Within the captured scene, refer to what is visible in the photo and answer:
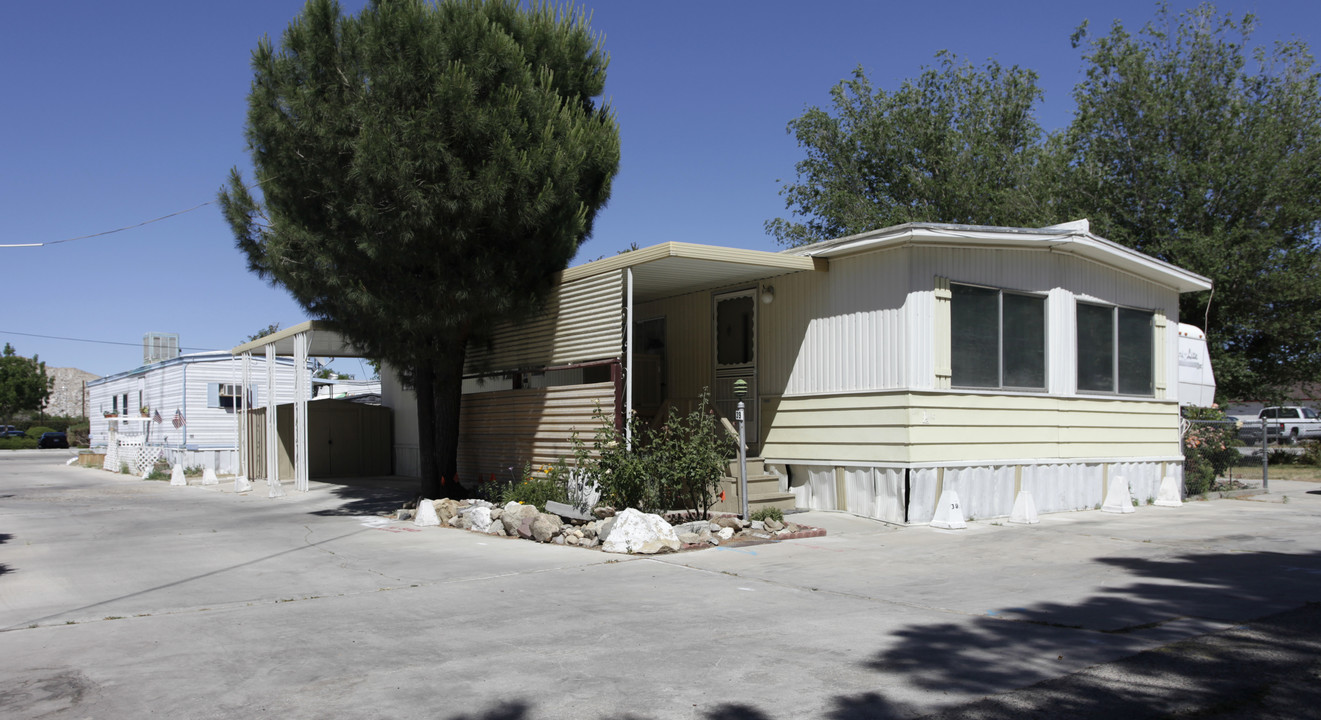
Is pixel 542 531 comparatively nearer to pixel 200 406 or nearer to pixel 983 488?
pixel 983 488

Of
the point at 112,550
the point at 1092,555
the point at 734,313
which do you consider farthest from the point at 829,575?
the point at 112,550

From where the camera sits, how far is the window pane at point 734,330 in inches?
556

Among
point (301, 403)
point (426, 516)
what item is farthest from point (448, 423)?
point (301, 403)

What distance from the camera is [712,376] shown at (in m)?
14.6

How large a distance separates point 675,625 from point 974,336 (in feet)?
24.1

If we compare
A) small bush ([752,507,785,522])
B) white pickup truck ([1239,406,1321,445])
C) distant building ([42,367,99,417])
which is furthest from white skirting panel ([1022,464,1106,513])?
distant building ([42,367,99,417])

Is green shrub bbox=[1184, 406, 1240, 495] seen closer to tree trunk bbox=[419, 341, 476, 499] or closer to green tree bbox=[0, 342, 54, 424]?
tree trunk bbox=[419, 341, 476, 499]

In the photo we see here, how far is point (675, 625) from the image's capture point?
646 centimetres

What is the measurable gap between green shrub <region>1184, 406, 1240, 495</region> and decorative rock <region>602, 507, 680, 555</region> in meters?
10.6

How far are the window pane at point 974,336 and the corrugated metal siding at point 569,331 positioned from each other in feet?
14.2

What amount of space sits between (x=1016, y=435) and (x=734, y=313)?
446 centimetres

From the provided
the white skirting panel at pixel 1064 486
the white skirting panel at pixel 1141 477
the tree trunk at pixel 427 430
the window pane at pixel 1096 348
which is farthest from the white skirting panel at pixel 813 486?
the tree trunk at pixel 427 430

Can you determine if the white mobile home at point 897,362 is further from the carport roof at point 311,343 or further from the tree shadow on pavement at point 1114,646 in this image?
the tree shadow on pavement at point 1114,646

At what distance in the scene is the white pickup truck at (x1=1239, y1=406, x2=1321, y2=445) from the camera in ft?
121
